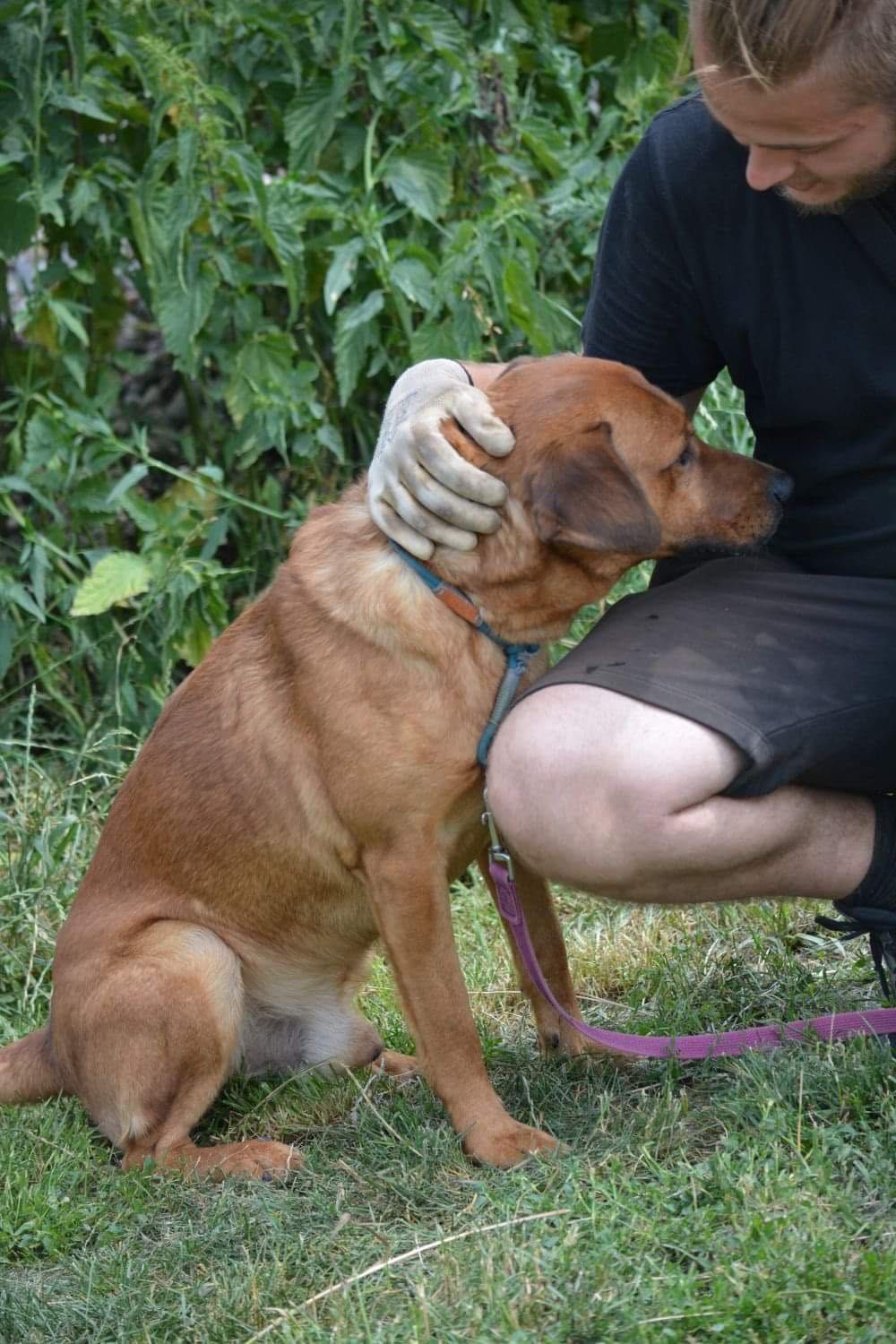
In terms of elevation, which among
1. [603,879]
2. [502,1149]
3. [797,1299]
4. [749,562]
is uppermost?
[749,562]

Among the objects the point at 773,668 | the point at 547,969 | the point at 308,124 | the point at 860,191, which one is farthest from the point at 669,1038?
the point at 308,124

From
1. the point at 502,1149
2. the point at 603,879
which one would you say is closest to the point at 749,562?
the point at 603,879

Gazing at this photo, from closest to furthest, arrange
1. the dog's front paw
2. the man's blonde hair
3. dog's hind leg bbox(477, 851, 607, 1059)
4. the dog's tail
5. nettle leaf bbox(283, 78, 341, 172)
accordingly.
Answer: the man's blonde hair, the dog's front paw, dog's hind leg bbox(477, 851, 607, 1059), the dog's tail, nettle leaf bbox(283, 78, 341, 172)

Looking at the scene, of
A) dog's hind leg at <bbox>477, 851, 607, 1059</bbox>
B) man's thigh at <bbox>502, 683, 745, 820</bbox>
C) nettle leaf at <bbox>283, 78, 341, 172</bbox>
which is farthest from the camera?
nettle leaf at <bbox>283, 78, 341, 172</bbox>

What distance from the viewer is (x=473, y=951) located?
13.0ft

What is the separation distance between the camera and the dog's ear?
9.07 ft

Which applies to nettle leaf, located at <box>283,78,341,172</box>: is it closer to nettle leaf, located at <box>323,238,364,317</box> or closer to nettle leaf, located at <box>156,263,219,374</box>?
nettle leaf, located at <box>323,238,364,317</box>

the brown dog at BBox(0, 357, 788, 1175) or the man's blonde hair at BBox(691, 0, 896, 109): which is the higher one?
the man's blonde hair at BBox(691, 0, 896, 109)

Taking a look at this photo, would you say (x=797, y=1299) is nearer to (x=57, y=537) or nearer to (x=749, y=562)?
(x=749, y=562)

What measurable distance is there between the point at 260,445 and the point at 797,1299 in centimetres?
342

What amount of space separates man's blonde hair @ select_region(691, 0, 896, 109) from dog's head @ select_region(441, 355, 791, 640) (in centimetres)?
68

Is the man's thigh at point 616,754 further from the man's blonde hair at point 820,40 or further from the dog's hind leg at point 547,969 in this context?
the man's blonde hair at point 820,40

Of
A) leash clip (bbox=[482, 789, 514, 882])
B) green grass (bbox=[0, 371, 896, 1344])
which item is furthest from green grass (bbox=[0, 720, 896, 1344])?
leash clip (bbox=[482, 789, 514, 882])

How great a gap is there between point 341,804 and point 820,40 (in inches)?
63.0
